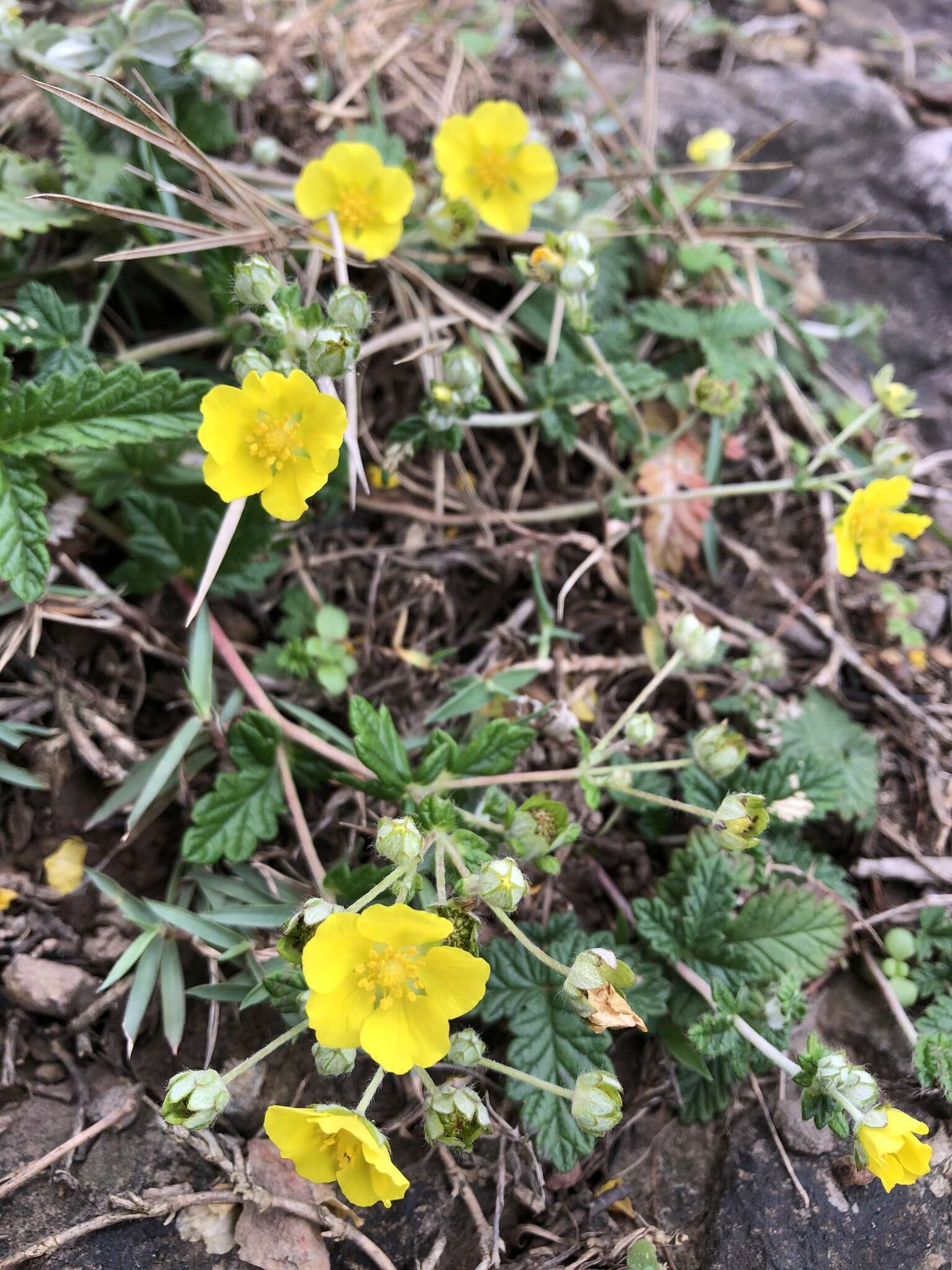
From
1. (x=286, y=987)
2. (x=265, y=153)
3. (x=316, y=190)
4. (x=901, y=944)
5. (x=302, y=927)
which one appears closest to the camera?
(x=302, y=927)

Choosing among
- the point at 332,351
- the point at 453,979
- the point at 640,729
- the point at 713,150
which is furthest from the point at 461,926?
the point at 713,150

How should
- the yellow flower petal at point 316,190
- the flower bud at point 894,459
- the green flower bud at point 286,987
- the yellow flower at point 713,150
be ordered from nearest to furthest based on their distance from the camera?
1. the green flower bud at point 286,987
2. the yellow flower petal at point 316,190
3. the flower bud at point 894,459
4. the yellow flower at point 713,150

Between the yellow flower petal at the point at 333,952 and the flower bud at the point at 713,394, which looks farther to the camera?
the flower bud at the point at 713,394

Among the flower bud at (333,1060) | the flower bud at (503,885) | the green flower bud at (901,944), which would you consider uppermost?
the flower bud at (503,885)

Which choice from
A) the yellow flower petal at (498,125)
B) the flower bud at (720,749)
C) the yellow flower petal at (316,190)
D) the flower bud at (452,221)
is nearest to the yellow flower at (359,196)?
the yellow flower petal at (316,190)

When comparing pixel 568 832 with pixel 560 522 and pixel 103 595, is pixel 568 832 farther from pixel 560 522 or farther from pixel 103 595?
pixel 103 595

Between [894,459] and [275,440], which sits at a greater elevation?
[275,440]

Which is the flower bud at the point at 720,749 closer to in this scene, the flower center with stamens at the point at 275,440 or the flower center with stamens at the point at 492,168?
the flower center with stamens at the point at 275,440

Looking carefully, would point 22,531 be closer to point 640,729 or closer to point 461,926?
point 461,926
